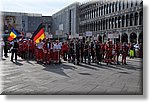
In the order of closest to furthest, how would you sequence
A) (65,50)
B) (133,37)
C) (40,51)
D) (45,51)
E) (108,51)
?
(45,51) → (40,51) → (108,51) → (65,50) → (133,37)

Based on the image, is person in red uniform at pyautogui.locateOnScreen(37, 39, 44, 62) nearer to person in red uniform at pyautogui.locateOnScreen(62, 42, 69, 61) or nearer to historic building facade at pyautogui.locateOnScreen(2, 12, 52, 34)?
historic building facade at pyautogui.locateOnScreen(2, 12, 52, 34)

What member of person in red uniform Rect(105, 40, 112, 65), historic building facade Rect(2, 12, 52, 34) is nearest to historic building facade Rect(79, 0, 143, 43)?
historic building facade Rect(2, 12, 52, 34)

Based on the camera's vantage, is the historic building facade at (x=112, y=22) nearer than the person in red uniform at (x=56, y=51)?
No

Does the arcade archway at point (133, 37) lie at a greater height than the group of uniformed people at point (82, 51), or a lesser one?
greater

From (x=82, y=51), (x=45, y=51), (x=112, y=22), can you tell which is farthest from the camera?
(x=112, y=22)

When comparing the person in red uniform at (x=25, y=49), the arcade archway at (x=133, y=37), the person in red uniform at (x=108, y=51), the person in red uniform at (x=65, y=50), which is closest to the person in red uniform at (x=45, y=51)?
the person in red uniform at (x=65, y=50)

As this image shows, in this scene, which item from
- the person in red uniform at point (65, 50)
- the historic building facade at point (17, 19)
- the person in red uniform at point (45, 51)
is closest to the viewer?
the historic building facade at point (17, 19)

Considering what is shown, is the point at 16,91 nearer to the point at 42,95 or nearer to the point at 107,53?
the point at 42,95

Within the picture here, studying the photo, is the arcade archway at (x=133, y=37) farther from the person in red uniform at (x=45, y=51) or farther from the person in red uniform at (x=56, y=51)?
the person in red uniform at (x=45, y=51)

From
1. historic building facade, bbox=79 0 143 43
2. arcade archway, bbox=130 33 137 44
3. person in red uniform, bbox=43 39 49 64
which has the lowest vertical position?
person in red uniform, bbox=43 39 49 64

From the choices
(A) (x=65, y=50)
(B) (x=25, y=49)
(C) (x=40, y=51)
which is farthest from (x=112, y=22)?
(C) (x=40, y=51)

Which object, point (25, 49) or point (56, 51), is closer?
point (56, 51)

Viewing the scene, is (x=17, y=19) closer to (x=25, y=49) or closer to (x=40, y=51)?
(x=25, y=49)

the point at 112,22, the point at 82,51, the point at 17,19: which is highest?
the point at 112,22
